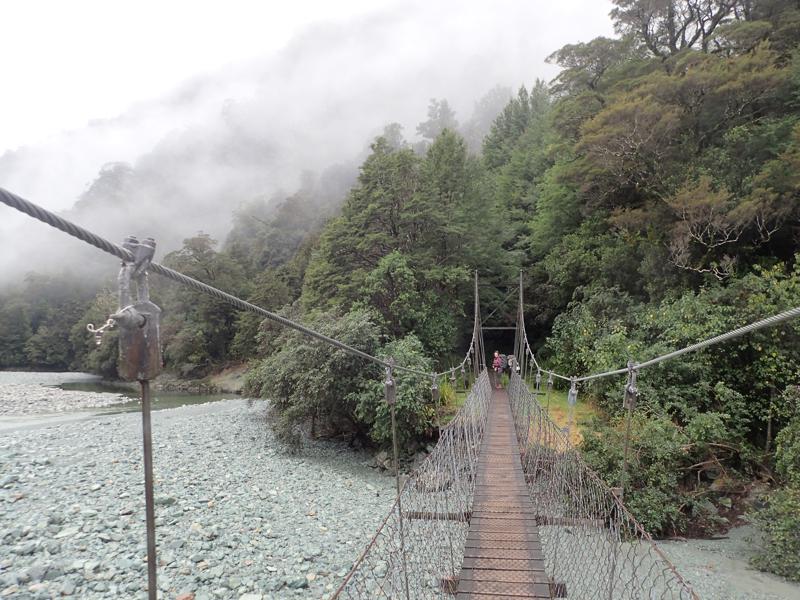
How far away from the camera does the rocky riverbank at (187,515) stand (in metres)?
3.23

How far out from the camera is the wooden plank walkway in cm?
206

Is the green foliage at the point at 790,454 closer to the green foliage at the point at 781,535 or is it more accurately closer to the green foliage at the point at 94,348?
the green foliage at the point at 781,535

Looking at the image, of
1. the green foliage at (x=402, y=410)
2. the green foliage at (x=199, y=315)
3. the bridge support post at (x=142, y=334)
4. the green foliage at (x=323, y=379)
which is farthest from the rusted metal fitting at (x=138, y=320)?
the green foliage at (x=199, y=315)

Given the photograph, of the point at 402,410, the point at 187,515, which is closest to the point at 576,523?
the point at 187,515

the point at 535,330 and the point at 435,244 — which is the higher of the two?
the point at 435,244

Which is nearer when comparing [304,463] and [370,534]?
[370,534]

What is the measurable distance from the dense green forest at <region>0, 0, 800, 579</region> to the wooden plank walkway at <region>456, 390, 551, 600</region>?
1592 mm

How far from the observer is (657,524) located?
12.8 feet

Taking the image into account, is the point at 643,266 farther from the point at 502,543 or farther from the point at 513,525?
the point at 502,543

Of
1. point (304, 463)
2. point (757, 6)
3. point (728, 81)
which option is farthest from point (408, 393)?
point (757, 6)

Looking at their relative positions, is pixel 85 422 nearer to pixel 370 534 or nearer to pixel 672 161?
pixel 370 534

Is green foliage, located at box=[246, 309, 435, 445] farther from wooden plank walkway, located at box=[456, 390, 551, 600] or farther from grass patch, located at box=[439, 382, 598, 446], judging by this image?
wooden plank walkway, located at box=[456, 390, 551, 600]

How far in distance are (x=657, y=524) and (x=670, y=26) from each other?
8850mm

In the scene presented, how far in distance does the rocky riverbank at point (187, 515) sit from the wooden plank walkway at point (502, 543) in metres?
1.41
